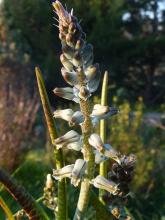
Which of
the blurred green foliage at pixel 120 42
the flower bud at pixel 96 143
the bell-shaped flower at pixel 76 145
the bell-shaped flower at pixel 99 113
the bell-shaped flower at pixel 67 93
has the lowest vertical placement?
the blurred green foliage at pixel 120 42

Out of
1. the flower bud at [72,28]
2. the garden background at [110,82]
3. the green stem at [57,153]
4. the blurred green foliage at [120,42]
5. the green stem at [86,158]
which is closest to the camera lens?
the flower bud at [72,28]

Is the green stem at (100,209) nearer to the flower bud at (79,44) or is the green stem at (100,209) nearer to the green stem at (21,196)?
the green stem at (21,196)

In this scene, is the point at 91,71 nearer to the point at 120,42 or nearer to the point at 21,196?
the point at 21,196

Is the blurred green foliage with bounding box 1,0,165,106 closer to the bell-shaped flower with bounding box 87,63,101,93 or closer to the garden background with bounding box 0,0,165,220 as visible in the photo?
the garden background with bounding box 0,0,165,220

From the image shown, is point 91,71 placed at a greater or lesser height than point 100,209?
greater

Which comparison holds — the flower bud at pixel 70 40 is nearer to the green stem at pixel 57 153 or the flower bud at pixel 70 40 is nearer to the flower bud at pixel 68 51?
the flower bud at pixel 68 51

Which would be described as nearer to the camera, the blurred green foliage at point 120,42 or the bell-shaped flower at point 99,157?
the bell-shaped flower at point 99,157

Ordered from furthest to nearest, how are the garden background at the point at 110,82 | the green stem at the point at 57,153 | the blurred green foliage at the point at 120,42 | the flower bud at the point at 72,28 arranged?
the blurred green foliage at the point at 120,42 → the garden background at the point at 110,82 → the green stem at the point at 57,153 → the flower bud at the point at 72,28

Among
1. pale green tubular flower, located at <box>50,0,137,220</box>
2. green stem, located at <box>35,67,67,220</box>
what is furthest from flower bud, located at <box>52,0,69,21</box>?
green stem, located at <box>35,67,67,220</box>

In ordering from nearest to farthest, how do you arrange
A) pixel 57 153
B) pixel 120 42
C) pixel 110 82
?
pixel 57 153, pixel 110 82, pixel 120 42

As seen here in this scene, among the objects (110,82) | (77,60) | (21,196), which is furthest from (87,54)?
(110,82)

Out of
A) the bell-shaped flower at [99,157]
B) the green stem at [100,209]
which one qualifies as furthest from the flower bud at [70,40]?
the green stem at [100,209]

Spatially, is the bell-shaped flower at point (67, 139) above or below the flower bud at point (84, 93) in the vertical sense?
below
